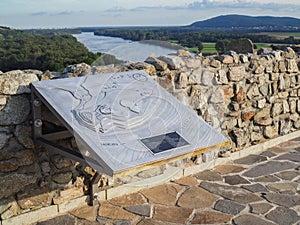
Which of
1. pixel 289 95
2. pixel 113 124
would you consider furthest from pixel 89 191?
pixel 289 95

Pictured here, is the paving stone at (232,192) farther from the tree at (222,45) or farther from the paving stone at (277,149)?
the tree at (222,45)

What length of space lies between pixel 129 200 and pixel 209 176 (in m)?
1.12

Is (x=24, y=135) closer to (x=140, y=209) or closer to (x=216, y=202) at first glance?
(x=140, y=209)

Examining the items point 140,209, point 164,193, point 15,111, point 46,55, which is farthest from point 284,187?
point 46,55

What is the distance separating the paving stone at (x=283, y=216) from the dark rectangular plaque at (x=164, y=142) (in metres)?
1.34

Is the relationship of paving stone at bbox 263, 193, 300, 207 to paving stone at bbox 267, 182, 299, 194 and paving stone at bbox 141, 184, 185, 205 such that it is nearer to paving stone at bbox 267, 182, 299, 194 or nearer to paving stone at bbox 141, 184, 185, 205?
paving stone at bbox 267, 182, 299, 194

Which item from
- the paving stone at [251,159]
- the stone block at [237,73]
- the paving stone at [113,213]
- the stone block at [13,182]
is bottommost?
the paving stone at [251,159]

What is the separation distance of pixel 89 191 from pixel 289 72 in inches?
139

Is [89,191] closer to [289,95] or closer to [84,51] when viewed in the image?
[84,51]

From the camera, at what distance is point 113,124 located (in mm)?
2533

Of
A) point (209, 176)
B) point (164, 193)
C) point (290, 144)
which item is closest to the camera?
point (164, 193)

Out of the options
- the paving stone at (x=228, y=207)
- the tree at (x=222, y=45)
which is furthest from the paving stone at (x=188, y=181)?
the tree at (x=222, y=45)

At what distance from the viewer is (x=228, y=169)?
4.48m

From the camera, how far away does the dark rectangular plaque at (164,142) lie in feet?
8.00
